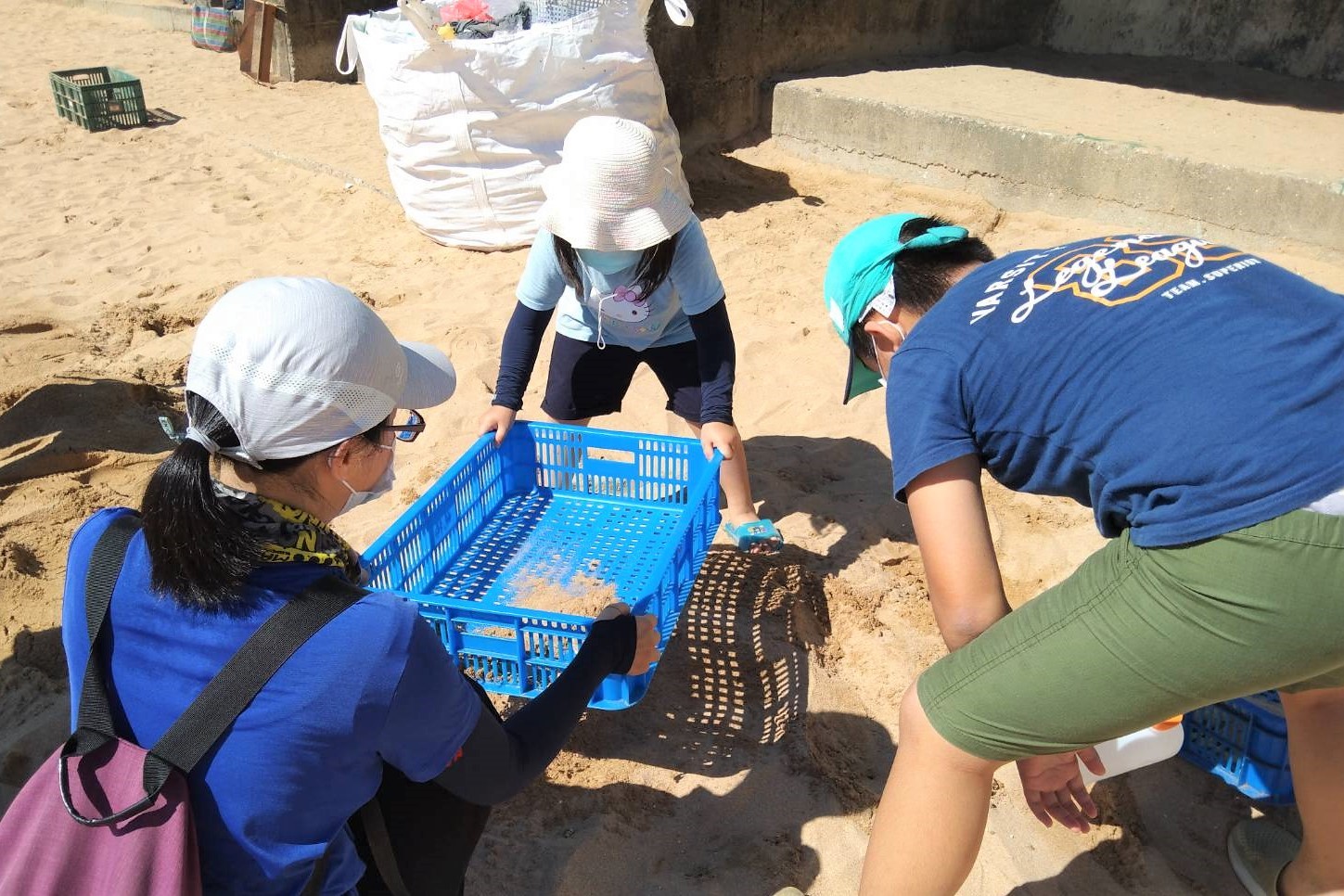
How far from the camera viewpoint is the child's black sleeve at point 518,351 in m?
2.78

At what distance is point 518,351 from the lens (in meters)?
2.80

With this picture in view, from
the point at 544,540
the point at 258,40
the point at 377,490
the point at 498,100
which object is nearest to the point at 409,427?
the point at 377,490

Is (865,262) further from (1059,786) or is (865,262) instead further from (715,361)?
(715,361)

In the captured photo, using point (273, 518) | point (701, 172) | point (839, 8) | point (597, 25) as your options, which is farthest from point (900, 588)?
point (839, 8)

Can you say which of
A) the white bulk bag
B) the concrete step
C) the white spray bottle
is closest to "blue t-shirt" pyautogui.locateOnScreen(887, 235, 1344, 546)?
the white spray bottle

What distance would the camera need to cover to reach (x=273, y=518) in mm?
1277

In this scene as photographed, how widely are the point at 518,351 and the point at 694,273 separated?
52 centimetres

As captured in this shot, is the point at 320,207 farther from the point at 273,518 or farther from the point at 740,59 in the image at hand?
the point at 273,518

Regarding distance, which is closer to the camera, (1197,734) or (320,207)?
(1197,734)

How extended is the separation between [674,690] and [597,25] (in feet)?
10.2

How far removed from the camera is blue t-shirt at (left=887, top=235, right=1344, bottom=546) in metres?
1.30

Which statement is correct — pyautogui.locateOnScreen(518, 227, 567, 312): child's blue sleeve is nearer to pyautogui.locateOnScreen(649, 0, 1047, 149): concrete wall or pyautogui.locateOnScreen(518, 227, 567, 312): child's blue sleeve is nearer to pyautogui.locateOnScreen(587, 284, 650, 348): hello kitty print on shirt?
pyautogui.locateOnScreen(587, 284, 650, 348): hello kitty print on shirt

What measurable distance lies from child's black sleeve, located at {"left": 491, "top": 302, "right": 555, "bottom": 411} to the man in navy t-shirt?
1.26 m

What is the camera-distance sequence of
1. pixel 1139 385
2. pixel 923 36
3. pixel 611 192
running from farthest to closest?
pixel 923 36
pixel 611 192
pixel 1139 385
